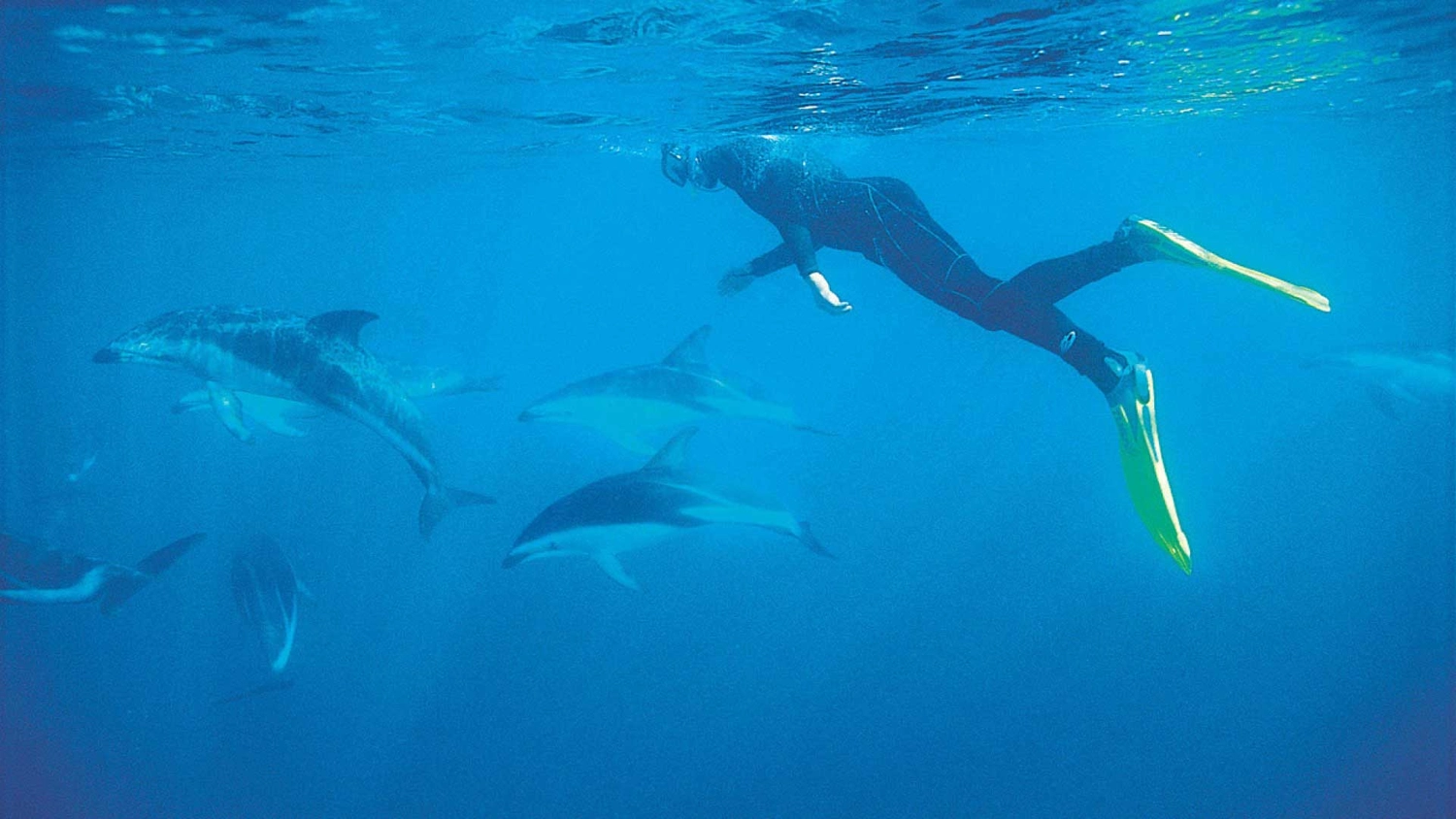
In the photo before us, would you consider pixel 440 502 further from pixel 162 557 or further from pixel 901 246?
pixel 901 246

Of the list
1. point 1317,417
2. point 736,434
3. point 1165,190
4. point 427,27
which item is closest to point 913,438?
point 736,434

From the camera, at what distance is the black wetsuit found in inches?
253

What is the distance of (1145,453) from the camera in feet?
20.2

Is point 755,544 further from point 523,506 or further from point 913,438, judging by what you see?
point 913,438

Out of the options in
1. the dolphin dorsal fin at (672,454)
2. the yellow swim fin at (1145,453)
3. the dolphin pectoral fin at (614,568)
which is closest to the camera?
the yellow swim fin at (1145,453)

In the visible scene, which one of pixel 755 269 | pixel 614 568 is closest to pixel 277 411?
pixel 614 568

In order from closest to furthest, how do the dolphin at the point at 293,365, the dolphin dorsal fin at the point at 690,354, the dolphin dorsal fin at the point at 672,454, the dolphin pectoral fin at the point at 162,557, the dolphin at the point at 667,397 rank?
the dolphin dorsal fin at the point at 672,454 → the dolphin pectoral fin at the point at 162,557 → the dolphin at the point at 293,365 → the dolphin at the point at 667,397 → the dolphin dorsal fin at the point at 690,354

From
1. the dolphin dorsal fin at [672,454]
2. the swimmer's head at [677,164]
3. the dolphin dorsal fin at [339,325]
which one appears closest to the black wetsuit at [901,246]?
the swimmer's head at [677,164]

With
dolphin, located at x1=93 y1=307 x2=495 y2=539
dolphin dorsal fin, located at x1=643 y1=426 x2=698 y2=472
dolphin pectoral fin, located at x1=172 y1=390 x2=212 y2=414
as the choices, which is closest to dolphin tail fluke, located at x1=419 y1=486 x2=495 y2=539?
dolphin, located at x1=93 y1=307 x2=495 y2=539

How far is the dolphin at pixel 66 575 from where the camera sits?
30.0ft

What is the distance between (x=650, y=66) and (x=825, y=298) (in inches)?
300

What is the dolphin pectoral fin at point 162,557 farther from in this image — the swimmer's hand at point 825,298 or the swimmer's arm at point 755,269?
the swimmer's hand at point 825,298

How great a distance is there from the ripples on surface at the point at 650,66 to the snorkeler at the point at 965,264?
9.64ft

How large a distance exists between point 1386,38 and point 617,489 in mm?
15529
